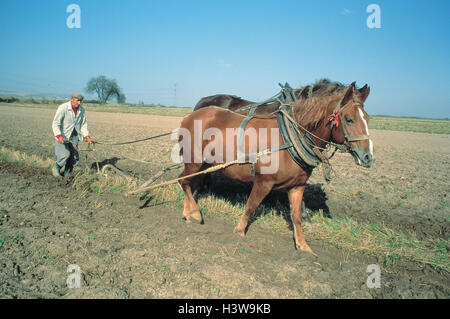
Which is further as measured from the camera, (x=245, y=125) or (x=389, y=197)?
(x=389, y=197)

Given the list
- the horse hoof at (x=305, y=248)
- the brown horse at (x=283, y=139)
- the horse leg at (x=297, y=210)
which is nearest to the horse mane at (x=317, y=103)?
the brown horse at (x=283, y=139)

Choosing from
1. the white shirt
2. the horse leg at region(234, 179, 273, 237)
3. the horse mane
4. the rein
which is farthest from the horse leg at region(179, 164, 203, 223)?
the white shirt

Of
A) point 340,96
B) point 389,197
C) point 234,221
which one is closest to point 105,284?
point 234,221

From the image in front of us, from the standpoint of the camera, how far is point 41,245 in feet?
11.7

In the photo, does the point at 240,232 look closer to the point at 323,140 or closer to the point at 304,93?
the point at 323,140

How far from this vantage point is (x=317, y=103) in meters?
3.61

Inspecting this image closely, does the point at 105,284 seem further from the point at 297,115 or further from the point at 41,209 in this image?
the point at 297,115

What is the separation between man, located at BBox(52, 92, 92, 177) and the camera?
5859 millimetres

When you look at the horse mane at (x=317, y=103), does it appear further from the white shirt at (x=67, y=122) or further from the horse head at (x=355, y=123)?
the white shirt at (x=67, y=122)

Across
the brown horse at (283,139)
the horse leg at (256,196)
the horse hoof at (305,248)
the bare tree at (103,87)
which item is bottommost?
the horse hoof at (305,248)

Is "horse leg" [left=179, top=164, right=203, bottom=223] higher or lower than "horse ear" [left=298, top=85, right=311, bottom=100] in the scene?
lower

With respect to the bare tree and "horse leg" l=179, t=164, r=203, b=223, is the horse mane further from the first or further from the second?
the bare tree

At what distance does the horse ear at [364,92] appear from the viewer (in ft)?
11.3
